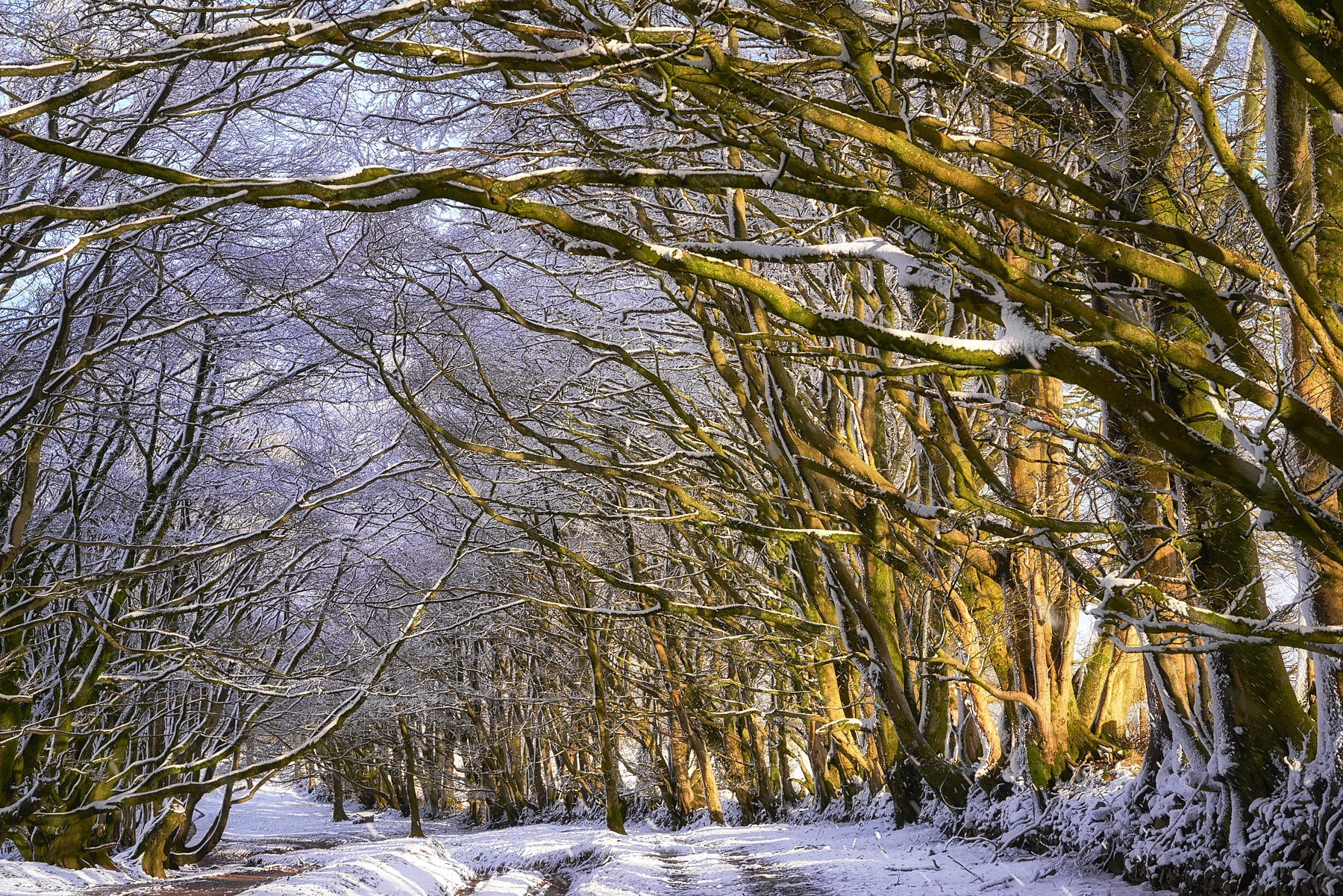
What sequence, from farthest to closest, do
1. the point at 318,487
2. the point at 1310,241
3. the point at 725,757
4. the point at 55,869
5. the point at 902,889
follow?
the point at 725,757 → the point at 55,869 → the point at 318,487 → the point at 902,889 → the point at 1310,241

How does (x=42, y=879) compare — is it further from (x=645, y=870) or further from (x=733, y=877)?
(x=733, y=877)

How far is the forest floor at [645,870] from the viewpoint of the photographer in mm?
7742

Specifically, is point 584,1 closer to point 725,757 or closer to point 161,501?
point 161,501

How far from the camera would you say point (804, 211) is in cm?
1080

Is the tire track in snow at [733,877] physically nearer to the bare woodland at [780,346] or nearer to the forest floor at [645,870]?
the forest floor at [645,870]

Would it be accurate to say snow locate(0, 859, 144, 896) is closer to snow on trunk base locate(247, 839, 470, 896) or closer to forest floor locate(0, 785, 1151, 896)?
forest floor locate(0, 785, 1151, 896)

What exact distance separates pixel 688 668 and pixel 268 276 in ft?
41.9

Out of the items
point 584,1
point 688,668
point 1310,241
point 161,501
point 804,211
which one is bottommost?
point 688,668

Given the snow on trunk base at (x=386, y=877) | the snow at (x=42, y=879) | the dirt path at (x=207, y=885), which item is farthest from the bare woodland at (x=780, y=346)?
the snow on trunk base at (x=386, y=877)

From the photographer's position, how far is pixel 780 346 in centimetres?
975

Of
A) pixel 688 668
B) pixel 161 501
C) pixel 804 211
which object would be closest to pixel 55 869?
pixel 161 501

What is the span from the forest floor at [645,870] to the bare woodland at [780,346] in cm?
80

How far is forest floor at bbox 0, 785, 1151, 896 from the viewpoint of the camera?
305 inches

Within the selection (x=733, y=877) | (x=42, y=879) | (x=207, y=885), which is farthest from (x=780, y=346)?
(x=207, y=885)
